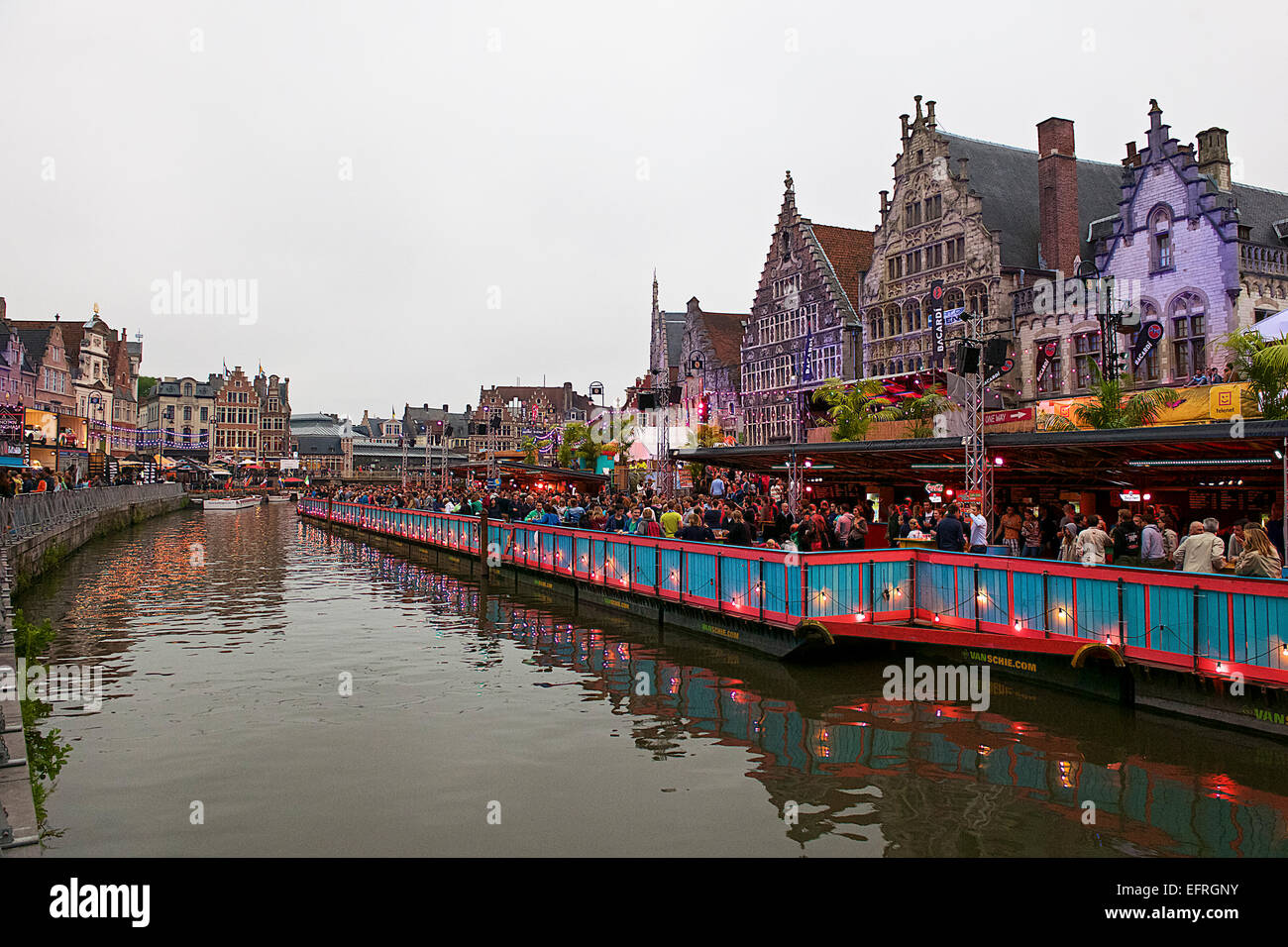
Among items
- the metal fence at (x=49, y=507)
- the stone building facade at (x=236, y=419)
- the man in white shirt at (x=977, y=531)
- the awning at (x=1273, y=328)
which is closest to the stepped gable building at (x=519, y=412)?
the stone building facade at (x=236, y=419)

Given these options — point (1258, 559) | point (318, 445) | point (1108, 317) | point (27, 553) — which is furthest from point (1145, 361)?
point (318, 445)

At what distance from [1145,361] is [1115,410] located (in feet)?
35.1

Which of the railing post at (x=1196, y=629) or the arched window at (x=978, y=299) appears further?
the arched window at (x=978, y=299)

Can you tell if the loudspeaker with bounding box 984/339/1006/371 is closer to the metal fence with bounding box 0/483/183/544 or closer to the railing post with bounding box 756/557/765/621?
the railing post with bounding box 756/557/765/621

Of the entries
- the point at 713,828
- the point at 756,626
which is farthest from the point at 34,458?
the point at 713,828

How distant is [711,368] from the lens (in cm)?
6988

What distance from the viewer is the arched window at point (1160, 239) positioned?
33656 millimetres

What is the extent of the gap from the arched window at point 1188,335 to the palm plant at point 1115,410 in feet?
22.9

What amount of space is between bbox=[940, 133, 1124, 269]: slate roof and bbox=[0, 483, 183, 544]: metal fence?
124ft

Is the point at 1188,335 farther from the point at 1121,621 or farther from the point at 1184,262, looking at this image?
the point at 1121,621

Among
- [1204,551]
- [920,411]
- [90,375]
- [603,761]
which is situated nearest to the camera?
[603,761]

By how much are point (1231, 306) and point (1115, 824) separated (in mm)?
29439

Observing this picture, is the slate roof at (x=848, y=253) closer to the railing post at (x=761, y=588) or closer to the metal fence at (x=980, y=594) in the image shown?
the metal fence at (x=980, y=594)
